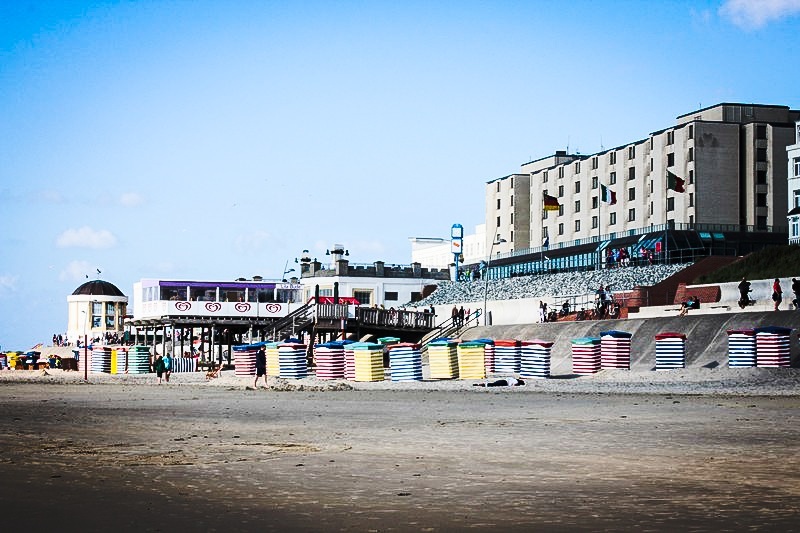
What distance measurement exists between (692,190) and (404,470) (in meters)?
92.2

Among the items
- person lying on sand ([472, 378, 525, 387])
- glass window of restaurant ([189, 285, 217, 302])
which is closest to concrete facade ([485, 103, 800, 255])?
glass window of restaurant ([189, 285, 217, 302])

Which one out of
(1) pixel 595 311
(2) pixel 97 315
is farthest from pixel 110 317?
(1) pixel 595 311

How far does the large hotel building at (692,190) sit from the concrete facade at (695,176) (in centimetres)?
9

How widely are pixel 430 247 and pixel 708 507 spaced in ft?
534

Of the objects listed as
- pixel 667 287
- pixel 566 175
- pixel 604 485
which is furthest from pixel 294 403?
pixel 566 175

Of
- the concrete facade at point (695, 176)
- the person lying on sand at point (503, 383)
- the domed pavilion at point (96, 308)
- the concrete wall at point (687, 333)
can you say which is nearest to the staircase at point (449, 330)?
the concrete wall at point (687, 333)

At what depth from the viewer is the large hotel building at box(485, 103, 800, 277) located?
97.6m

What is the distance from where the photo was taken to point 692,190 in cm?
10175

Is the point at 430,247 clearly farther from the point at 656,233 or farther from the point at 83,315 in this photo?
the point at 656,233

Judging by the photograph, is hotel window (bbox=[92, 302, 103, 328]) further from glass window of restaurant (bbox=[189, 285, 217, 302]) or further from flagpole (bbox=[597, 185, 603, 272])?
flagpole (bbox=[597, 185, 603, 272])

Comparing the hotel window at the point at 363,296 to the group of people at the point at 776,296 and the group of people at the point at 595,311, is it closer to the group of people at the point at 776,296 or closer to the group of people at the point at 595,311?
the group of people at the point at 595,311

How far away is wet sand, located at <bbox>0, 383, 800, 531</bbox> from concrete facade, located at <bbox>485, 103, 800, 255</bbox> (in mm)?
79664

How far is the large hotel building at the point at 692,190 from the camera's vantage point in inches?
3844

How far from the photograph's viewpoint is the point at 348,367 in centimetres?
4700
